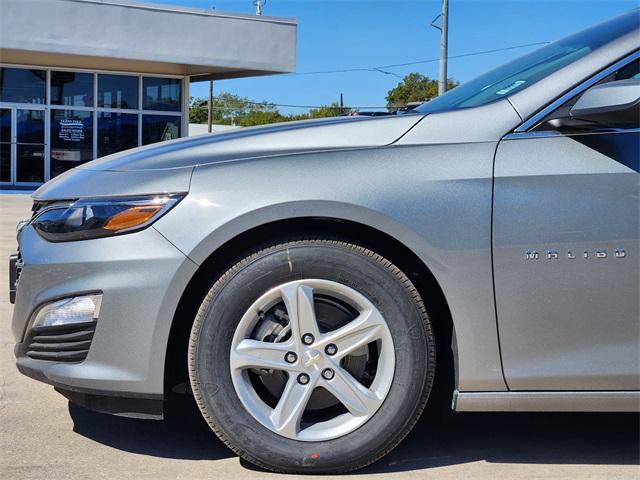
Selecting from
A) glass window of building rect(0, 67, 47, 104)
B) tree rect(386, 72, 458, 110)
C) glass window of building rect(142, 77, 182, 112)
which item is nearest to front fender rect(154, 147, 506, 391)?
glass window of building rect(0, 67, 47, 104)

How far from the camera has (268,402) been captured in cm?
286

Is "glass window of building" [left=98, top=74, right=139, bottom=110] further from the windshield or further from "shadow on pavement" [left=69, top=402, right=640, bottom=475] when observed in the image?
the windshield

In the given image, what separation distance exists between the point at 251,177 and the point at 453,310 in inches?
33.2

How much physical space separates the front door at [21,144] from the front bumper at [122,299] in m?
17.1

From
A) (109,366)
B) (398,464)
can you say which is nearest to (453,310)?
(398,464)

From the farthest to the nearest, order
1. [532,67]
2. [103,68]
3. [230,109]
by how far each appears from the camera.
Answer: [230,109]
[103,68]
[532,67]

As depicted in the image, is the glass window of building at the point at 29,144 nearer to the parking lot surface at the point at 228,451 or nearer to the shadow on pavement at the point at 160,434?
the parking lot surface at the point at 228,451

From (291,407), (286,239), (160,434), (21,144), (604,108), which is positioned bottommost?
(160,434)

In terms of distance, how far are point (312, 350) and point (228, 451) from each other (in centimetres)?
68

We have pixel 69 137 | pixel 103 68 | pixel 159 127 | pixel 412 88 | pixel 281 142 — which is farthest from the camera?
pixel 412 88

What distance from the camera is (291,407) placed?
9.00ft

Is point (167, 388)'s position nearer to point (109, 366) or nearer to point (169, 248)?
point (109, 366)

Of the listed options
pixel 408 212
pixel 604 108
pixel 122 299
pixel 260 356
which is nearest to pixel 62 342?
pixel 122 299

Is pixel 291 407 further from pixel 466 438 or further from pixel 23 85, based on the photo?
pixel 23 85
